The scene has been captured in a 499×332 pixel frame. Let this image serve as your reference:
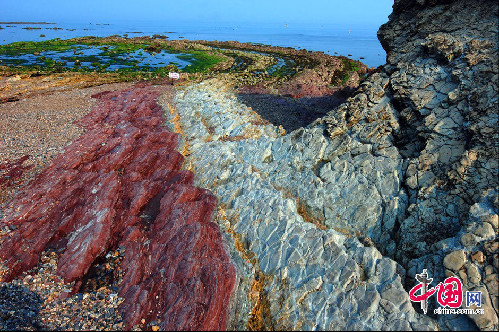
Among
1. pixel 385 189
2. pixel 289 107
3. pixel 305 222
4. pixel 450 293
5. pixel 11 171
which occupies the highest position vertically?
pixel 289 107

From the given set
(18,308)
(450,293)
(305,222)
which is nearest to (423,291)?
(450,293)

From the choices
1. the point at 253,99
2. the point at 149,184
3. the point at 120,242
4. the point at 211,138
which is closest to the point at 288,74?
the point at 253,99

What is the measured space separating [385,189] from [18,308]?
21.5m

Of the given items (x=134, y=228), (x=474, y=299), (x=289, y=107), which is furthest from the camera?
(x=289, y=107)

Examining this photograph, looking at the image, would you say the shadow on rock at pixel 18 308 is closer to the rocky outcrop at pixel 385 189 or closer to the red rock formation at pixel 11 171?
the rocky outcrop at pixel 385 189

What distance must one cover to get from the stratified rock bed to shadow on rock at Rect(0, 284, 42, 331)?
1.54 metres

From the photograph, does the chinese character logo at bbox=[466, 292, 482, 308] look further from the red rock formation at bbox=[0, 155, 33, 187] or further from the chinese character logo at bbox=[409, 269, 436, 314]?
the red rock formation at bbox=[0, 155, 33, 187]

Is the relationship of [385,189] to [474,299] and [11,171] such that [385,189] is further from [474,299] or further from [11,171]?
[11,171]

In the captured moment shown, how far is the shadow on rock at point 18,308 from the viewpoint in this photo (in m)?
13.2

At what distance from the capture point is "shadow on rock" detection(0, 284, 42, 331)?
522 inches

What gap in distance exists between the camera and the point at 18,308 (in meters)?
14.2

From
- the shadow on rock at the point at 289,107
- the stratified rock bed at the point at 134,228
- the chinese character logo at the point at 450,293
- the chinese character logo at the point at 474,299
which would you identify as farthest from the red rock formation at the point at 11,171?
the chinese character logo at the point at 474,299

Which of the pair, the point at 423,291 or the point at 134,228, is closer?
the point at 423,291

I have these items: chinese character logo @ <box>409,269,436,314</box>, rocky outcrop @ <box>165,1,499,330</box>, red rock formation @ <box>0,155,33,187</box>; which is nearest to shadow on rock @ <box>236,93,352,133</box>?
rocky outcrop @ <box>165,1,499,330</box>
